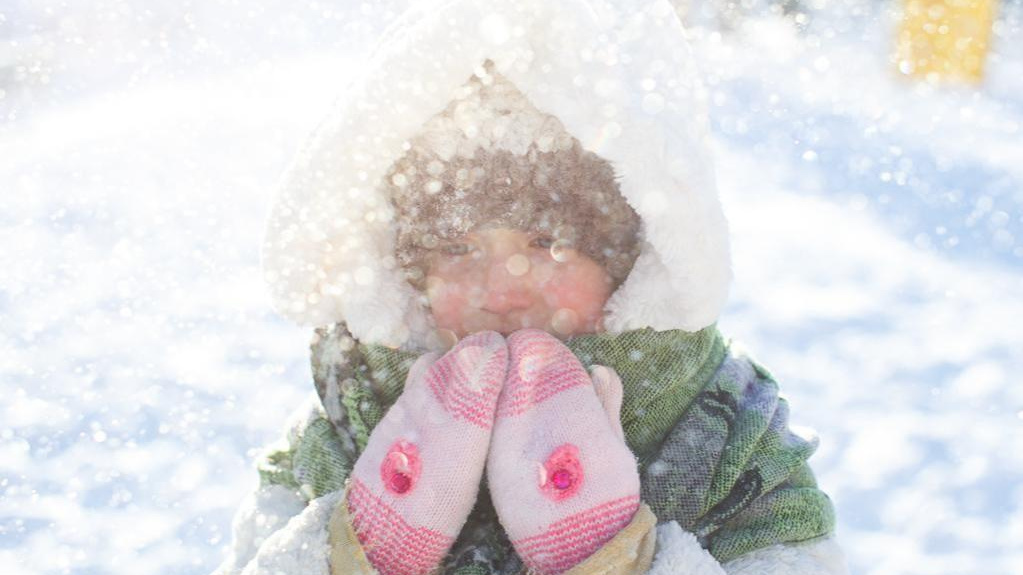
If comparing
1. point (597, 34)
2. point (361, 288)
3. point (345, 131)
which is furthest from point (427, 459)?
point (597, 34)

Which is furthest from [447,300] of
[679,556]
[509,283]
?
[679,556]

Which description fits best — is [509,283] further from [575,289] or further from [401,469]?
[401,469]

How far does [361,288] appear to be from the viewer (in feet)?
6.77

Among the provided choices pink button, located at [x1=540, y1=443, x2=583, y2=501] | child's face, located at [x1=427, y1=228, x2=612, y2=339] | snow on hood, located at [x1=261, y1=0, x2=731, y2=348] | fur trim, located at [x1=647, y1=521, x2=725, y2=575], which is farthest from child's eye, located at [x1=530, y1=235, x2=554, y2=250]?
fur trim, located at [x1=647, y1=521, x2=725, y2=575]

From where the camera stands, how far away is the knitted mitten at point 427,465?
176 cm

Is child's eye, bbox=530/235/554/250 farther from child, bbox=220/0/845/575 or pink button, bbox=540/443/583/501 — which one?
pink button, bbox=540/443/583/501

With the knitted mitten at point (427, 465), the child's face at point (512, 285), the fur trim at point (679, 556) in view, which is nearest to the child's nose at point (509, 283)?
the child's face at point (512, 285)

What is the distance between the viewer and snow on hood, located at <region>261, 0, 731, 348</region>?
1.85m

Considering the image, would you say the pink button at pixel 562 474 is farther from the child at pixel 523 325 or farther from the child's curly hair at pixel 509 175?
the child's curly hair at pixel 509 175

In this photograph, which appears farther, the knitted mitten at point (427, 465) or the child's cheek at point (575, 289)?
the child's cheek at point (575, 289)

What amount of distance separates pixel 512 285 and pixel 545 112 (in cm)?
29

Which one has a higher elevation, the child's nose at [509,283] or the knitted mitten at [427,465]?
the child's nose at [509,283]

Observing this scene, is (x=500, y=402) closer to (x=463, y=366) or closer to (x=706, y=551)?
(x=463, y=366)

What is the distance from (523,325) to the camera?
2.01 metres
